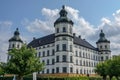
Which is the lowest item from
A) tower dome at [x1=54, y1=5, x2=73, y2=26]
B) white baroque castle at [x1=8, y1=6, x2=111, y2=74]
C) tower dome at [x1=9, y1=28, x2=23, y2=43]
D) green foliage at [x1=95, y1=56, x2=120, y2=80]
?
green foliage at [x1=95, y1=56, x2=120, y2=80]

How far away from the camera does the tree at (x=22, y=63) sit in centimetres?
2958

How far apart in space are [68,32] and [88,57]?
20888 millimetres

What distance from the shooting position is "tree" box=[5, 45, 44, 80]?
97.0 ft

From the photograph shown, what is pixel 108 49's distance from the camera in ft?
272

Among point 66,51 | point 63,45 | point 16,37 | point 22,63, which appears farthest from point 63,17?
point 22,63

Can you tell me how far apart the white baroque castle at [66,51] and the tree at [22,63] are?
2952 cm

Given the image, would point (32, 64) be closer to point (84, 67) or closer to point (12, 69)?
point (12, 69)

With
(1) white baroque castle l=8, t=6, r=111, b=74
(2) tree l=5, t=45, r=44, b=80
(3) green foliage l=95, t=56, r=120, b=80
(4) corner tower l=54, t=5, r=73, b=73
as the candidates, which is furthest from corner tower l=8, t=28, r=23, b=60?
(2) tree l=5, t=45, r=44, b=80

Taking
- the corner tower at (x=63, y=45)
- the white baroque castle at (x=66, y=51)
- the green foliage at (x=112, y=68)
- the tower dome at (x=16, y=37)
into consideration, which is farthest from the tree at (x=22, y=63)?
the tower dome at (x=16, y=37)

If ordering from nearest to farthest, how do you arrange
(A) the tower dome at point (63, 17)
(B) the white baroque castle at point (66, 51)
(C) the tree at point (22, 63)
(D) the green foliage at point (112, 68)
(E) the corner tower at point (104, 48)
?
(C) the tree at point (22, 63) < (D) the green foliage at point (112, 68) < (B) the white baroque castle at point (66, 51) < (A) the tower dome at point (63, 17) < (E) the corner tower at point (104, 48)

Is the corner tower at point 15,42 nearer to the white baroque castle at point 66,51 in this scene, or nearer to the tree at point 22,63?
the white baroque castle at point 66,51

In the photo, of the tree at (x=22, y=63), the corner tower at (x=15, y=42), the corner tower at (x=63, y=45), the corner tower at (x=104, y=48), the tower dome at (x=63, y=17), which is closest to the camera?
the tree at (x=22, y=63)

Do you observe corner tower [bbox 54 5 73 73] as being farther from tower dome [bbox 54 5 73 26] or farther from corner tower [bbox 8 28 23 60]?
corner tower [bbox 8 28 23 60]

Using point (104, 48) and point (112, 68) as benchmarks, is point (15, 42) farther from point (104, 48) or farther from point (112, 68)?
point (112, 68)
